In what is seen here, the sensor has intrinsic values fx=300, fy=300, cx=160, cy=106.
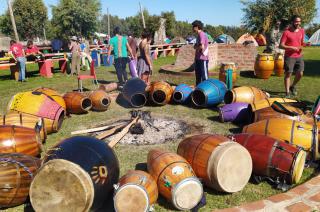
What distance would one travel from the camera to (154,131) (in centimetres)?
579

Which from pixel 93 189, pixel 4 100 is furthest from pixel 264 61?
pixel 93 189

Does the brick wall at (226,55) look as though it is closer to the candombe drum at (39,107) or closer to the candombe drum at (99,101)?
the candombe drum at (99,101)

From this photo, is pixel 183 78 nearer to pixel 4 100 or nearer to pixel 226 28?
pixel 4 100

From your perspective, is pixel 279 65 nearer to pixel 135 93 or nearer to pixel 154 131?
pixel 135 93

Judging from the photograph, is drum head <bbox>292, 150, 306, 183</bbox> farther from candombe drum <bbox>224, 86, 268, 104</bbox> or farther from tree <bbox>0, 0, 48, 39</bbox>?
tree <bbox>0, 0, 48, 39</bbox>

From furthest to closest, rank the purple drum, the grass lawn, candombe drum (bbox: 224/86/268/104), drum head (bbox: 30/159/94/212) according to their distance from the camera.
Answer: candombe drum (bbox: 224/86/268/104) → the purple drum → the grass lawn → drum head (bbox: 30/159/94/212)

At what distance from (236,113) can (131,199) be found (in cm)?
360

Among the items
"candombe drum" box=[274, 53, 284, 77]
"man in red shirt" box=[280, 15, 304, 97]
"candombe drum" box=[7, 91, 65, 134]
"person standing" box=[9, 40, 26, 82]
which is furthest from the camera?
"person standing" box=[9, 40, 26, 82]

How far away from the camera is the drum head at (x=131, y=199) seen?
2.99 meters

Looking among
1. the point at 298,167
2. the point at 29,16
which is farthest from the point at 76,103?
the point at 29,16

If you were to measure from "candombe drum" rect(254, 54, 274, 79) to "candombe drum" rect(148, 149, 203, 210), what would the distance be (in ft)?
28.0

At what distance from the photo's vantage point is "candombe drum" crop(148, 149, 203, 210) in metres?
3.17

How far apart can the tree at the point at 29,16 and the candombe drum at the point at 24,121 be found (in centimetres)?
5059

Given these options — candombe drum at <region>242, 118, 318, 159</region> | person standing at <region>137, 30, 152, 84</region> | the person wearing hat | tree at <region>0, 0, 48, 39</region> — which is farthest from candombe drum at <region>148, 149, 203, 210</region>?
tree at <region>0, 0, 48, 39</region>
